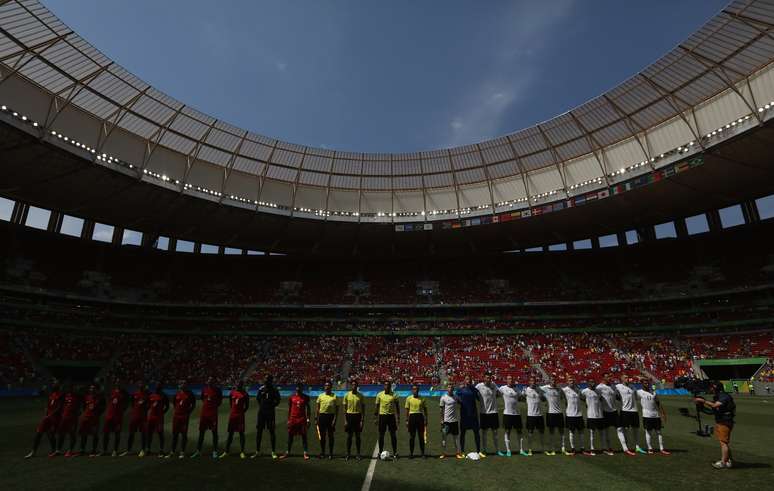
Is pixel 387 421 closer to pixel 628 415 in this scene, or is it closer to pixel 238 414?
pixel 238 414

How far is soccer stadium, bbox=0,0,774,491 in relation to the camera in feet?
34.4

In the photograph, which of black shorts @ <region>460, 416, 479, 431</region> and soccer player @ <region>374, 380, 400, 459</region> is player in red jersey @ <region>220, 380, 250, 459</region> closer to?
soccer player @ <region>374, 380, 400, 459</region>

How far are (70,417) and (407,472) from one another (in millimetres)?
8379

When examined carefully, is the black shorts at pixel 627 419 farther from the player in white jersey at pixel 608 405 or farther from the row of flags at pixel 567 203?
the row of flags at pixel 567 203

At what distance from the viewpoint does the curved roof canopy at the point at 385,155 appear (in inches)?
917

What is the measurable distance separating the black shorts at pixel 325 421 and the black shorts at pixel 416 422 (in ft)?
6.13

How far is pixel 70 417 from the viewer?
10.0 metres

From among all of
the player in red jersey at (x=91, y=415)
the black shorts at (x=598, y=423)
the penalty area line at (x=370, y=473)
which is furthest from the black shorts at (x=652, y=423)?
the player in red jersey at (x=91, y=415)

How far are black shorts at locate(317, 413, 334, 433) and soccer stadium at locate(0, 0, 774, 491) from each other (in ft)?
0.11

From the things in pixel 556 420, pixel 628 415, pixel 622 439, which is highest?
pixel 628 415

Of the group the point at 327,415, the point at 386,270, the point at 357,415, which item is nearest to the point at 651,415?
the point at 357,415

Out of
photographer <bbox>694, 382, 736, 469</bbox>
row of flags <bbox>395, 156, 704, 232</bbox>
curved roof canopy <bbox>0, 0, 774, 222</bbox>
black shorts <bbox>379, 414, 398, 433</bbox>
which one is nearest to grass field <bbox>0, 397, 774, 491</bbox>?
photographer <bbox>694, 382, 736, 469</bbox>

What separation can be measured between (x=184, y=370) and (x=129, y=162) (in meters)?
17.4

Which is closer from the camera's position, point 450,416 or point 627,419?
point 450,416
